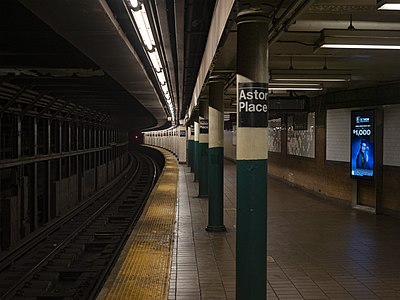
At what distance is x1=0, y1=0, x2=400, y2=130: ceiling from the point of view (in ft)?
16.0

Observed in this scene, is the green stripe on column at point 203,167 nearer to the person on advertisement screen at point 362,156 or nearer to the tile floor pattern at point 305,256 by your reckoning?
the tile floor pattern at point 305,256

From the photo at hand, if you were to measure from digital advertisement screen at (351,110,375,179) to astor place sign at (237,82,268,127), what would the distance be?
23.4ft

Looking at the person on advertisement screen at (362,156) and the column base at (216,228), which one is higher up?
the person on advertisement screen at (362,156)

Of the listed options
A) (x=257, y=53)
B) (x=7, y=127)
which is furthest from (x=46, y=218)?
(x=257, y=53)

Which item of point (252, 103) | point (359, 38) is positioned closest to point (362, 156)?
point (359, 38)

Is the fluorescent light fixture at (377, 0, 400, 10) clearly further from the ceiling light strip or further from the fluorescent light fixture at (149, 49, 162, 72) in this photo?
the fluorescent light fixture at (149, 49, 162, 72)

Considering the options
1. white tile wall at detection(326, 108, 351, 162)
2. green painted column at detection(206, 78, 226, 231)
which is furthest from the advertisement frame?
green painted column at detection(206, 78, 226, 231)

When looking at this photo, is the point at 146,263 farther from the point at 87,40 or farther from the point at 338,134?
the point at 338,134

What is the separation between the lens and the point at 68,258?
32.7 ft

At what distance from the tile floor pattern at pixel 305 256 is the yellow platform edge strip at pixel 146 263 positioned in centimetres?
16

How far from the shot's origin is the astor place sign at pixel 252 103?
4195 mm

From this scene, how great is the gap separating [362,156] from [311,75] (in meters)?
2.96

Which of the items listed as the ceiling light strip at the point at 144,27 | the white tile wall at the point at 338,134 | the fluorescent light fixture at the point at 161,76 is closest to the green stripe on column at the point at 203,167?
the fluorescent light fixture at the point at 161,76

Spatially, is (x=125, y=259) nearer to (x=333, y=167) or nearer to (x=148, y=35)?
(x=148, y=35)
